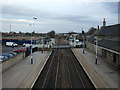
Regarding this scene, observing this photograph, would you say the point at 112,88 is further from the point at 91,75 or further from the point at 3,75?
the point at 3,75

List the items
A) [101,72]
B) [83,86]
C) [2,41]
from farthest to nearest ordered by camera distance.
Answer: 1. [2,41]
2. [101,72]
3. [83,86]

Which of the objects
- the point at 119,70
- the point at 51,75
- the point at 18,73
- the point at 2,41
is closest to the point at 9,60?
the point at 18,73

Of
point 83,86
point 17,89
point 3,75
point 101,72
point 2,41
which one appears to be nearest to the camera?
point 17,89

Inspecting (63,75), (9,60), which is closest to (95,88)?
(63,75)

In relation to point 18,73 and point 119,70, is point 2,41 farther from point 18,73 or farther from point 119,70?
point 119,70

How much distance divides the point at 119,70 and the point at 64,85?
9.68m

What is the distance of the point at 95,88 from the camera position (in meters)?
16.9

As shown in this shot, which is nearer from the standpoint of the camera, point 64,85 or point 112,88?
point 112,88

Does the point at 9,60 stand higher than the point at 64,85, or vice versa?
the point at 9,60

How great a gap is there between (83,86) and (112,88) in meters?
2.87

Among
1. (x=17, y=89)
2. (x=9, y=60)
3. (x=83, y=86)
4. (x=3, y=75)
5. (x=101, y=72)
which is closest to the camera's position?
(x=17, y=89)

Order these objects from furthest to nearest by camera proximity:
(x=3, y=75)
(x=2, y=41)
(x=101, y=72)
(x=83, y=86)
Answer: (x=2, y=41) < (x=101, y=72) < (x=3, y=75) < (x=83, y=86)

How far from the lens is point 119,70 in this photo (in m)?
23.9

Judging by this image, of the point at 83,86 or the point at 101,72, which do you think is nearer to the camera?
the point at 83,86
